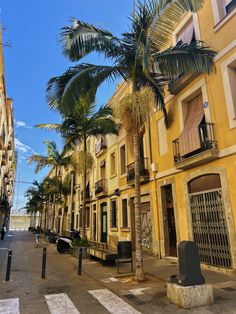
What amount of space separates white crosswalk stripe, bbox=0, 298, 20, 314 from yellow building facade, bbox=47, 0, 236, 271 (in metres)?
6.38

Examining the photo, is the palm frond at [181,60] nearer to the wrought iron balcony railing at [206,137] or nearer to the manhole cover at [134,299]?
the wrought iron balcony railing at [206,137]

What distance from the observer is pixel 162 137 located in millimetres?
12828

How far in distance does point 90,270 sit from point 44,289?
2882 mm

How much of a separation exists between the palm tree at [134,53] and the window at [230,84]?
0.58 m

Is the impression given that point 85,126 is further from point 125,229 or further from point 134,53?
point 134,53

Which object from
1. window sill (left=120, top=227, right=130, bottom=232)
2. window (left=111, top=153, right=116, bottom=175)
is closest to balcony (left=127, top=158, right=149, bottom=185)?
window sill (left=120, top=227, right=130, bottom=232)

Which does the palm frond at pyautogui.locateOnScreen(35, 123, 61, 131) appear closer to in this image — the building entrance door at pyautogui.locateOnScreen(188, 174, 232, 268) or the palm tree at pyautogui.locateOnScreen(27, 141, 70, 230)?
the palm tree at pyautogui.locateOnScreen(27, 141, 70, 230)

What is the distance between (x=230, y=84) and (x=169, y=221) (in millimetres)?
6782

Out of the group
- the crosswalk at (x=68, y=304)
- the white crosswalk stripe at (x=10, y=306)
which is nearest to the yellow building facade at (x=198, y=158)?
the crosswalk at (x=68, y=304)

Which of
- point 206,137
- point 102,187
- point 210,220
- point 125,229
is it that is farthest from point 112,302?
point 102,187

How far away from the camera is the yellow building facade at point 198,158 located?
877cm

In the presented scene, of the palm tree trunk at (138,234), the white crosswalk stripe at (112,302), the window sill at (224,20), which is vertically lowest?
the white crosswalk stripe at (112,302)

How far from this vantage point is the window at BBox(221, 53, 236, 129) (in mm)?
8719

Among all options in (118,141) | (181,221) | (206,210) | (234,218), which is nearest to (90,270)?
(181,221)
